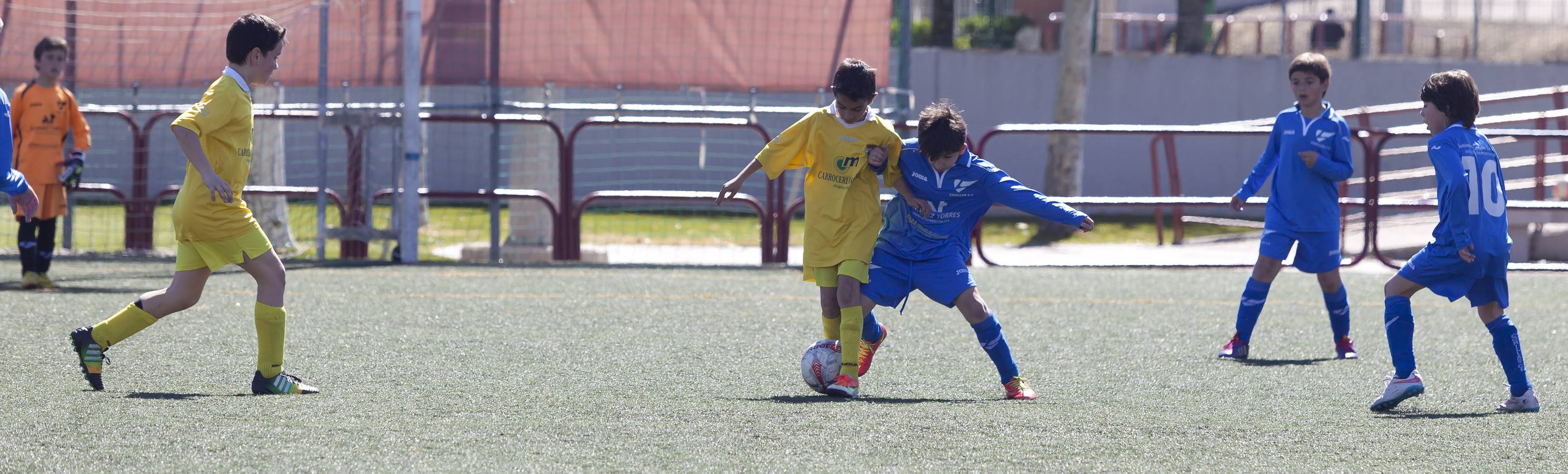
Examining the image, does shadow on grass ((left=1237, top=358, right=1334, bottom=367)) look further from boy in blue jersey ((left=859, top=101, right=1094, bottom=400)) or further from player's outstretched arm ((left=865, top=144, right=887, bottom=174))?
player's outstretched arm ((left=865, top=144, right=887, bottom=174))

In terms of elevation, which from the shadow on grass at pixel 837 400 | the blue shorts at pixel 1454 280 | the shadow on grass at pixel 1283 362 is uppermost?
the blue shorts at pixel 1454 280

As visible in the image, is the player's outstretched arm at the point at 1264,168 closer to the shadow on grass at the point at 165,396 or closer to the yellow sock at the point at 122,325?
the shadow on grass at the point at 165,396

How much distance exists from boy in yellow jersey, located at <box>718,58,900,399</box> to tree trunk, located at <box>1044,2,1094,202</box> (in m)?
11.7

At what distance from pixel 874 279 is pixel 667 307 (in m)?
3.00

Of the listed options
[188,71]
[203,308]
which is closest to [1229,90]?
[188,71]

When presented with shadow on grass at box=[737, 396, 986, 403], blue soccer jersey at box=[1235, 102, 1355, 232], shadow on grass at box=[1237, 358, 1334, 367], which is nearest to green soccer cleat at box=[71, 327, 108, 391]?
shadow on grass at box=[737, 396, 986, 403]

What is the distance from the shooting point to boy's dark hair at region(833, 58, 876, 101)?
5406 mm

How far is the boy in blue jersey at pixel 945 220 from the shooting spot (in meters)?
5.38

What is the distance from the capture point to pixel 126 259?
11008mm

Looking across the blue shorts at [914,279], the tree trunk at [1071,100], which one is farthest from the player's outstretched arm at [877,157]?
the tree trunk at [1071,100]

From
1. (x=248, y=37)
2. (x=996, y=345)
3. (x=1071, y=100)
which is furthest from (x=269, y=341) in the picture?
(x=1071, y=100)

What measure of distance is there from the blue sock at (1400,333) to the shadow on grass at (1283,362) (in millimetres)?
1045

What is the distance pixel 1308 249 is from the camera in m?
6.89

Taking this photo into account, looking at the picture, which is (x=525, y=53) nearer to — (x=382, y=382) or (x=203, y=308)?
(x=203, y=308)
